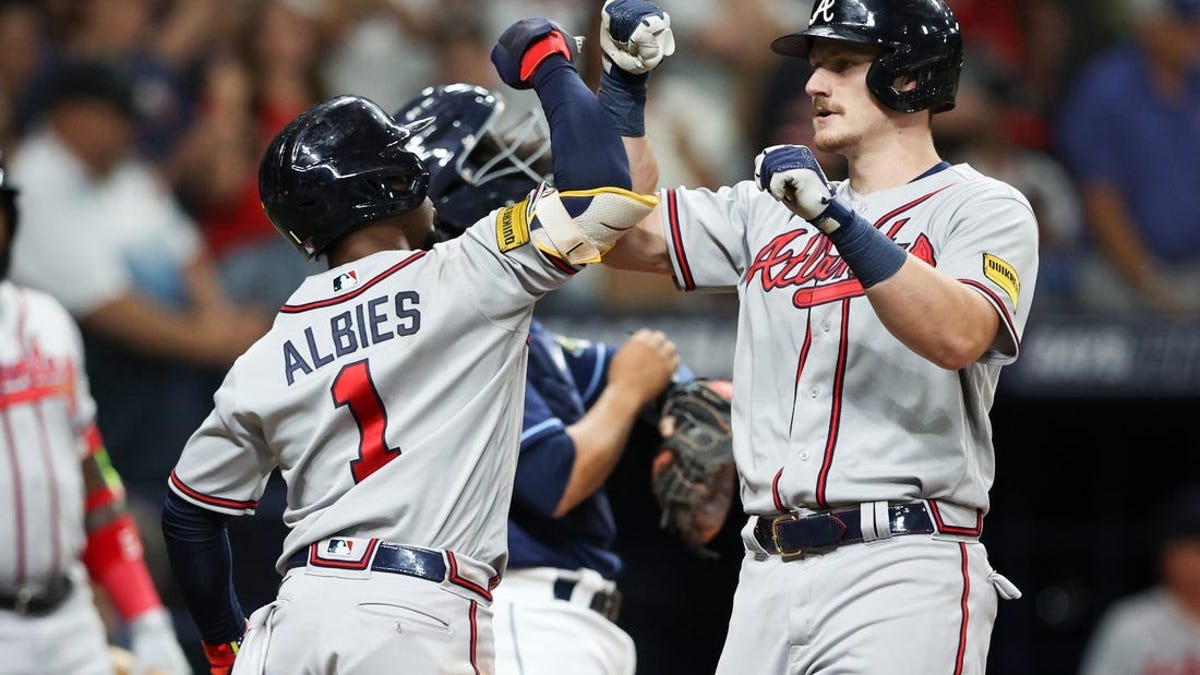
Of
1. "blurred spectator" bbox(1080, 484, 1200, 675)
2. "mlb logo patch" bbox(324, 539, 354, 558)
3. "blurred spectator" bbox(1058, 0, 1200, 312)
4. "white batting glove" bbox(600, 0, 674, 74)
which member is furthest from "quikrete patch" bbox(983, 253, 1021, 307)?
"blurred spectator" bbox(1058, 0, 1200, 312)

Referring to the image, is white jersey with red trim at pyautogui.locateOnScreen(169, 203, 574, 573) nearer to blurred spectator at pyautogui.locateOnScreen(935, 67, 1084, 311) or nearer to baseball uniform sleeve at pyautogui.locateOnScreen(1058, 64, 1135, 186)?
blurred spectator at pyautogui.locateOnScreen(935, 67, 1084, 311)

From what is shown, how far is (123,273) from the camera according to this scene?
244 inches

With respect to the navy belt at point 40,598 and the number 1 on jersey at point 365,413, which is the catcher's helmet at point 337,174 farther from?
the navy belt at point 40,598

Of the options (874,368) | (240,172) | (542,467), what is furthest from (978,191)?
(240,172)

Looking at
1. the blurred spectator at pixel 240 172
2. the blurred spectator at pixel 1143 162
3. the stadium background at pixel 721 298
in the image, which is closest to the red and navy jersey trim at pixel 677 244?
the stadium background at pixel 721 298

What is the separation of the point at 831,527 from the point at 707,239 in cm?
67

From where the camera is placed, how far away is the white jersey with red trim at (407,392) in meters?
2.70

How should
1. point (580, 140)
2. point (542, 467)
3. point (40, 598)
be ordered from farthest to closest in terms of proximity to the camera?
point (40, 598)
point (542, 467)
point (580, 140)

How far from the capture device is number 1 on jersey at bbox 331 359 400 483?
8.89 ft

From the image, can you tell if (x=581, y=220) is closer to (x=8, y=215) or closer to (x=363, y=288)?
(x=363, y=288)

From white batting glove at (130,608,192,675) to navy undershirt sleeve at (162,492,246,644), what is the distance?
4.38ft

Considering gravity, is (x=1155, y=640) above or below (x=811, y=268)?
below

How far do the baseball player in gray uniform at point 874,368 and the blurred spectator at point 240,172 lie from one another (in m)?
3.54

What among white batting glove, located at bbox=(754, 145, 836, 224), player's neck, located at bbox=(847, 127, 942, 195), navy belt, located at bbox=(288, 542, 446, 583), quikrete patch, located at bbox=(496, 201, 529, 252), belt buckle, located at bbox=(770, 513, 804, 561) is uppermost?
white batting glove, located at bbox=(754, 145, 836, 224)
